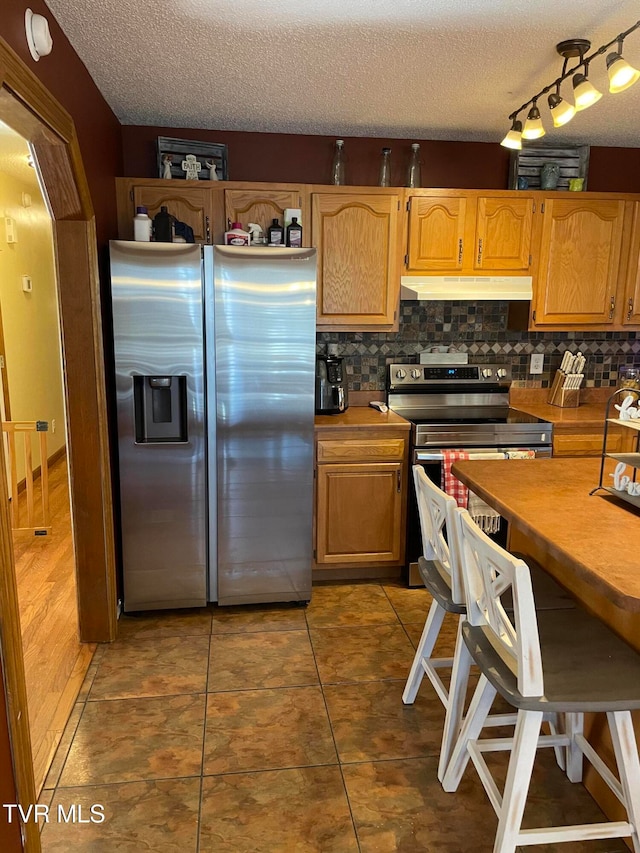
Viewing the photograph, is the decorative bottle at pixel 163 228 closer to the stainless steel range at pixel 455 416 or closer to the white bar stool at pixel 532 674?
the stainless steel range at pixel 455 416

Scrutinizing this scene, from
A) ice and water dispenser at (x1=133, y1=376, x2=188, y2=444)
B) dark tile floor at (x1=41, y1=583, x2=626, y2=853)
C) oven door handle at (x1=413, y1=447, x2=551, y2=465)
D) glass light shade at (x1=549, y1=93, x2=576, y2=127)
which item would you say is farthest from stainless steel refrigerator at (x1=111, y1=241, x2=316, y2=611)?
glass light shade at (x1=549, y1=93, x2=576, y2=127)

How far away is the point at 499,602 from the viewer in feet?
5.17

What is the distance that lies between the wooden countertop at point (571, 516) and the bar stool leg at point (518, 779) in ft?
1.25

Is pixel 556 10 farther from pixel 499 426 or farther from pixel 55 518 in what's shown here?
pixel 55 518

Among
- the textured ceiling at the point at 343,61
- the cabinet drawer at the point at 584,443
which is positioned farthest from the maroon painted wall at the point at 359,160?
the cabinet drawer at the point at 584,443

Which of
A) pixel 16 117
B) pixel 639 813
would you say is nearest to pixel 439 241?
pixel 16 117

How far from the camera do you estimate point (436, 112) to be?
3.16 metres

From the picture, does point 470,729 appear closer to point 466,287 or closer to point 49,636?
point 49,636

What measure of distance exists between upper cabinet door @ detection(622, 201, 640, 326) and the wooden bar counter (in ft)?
4.99

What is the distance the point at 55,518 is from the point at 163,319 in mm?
2283

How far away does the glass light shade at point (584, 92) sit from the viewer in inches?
82.1

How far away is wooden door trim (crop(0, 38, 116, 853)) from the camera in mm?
1830

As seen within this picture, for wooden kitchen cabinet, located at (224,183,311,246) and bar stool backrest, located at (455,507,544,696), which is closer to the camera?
bar stool backrest, located at (455,507,544,696)

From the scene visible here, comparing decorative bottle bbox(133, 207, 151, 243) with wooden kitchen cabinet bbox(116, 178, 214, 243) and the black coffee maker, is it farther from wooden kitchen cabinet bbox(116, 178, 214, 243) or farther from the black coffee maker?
the black coffee maker
